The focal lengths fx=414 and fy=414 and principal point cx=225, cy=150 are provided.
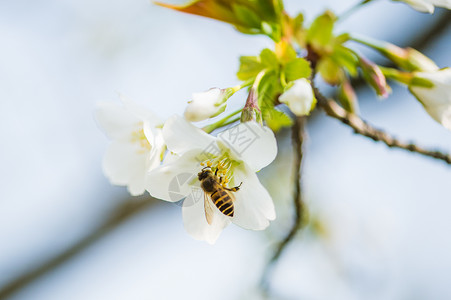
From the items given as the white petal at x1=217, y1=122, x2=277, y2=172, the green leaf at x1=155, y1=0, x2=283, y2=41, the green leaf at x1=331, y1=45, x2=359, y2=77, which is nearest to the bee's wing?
the white petal at x1=217, y1=122, x2=277, y2=172

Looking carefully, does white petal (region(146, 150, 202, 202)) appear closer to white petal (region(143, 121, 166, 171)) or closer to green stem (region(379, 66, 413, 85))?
white petal (region(143, 121, 166, 171))

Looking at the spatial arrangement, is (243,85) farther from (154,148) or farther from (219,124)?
(154,148)

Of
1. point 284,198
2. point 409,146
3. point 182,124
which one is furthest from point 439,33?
point 182,124

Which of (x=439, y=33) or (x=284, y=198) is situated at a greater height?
(x=439, y=33)

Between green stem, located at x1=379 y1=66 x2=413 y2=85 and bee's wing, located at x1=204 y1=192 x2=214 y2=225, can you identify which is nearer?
bee's wing, located at x1=204 y1=192 x2=214 y2=225

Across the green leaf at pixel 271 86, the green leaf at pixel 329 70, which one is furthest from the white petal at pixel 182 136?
the green leaf at pixel 329 70

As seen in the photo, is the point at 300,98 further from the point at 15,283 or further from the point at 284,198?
the point at 15,283

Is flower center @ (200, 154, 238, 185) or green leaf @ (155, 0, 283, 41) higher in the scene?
green leaf @ (155, 0, 283, 41)
